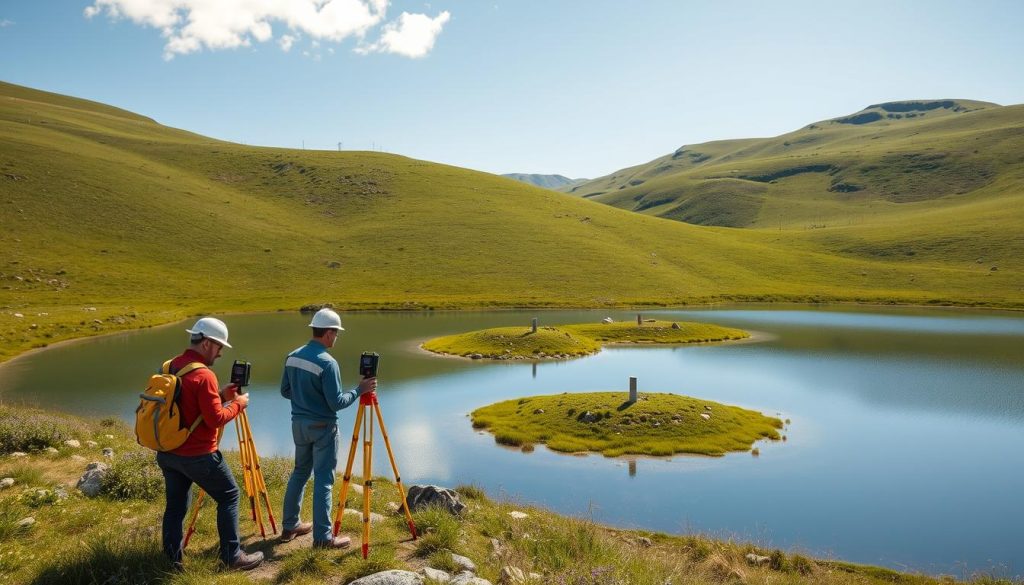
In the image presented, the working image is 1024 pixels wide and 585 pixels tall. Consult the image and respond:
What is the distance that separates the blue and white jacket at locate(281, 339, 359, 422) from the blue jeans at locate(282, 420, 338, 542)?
19cm

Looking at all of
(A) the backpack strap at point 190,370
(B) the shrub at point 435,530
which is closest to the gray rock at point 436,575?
(B) the shrub at point 435,530

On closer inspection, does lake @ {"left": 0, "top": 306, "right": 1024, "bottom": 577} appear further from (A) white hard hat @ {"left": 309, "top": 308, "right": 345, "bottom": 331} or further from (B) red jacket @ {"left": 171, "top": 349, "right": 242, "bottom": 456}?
(B) red jacket @ {"left": 171, "top": 349, "right": 242, "bottom": 456}

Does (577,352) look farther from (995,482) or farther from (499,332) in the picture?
(995,482)

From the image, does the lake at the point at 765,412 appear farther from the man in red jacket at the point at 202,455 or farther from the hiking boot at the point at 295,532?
the man in red jacket at the point at 202,455

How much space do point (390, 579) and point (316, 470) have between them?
8.35 feet

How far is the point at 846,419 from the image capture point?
98.8ft

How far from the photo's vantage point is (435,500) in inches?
503

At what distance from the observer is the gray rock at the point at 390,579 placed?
827 centimetres

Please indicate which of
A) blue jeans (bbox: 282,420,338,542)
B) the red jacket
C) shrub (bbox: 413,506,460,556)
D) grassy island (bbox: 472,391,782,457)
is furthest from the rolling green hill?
the red jacket

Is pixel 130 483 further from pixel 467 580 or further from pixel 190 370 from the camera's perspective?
pixel 467 580

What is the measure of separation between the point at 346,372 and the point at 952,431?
109 ft

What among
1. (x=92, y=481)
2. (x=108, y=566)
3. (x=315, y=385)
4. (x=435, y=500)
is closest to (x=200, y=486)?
(x=108, y=566)

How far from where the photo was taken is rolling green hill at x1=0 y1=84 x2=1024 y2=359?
8519cm

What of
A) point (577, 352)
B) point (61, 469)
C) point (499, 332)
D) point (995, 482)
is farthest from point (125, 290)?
point (995, 482)
